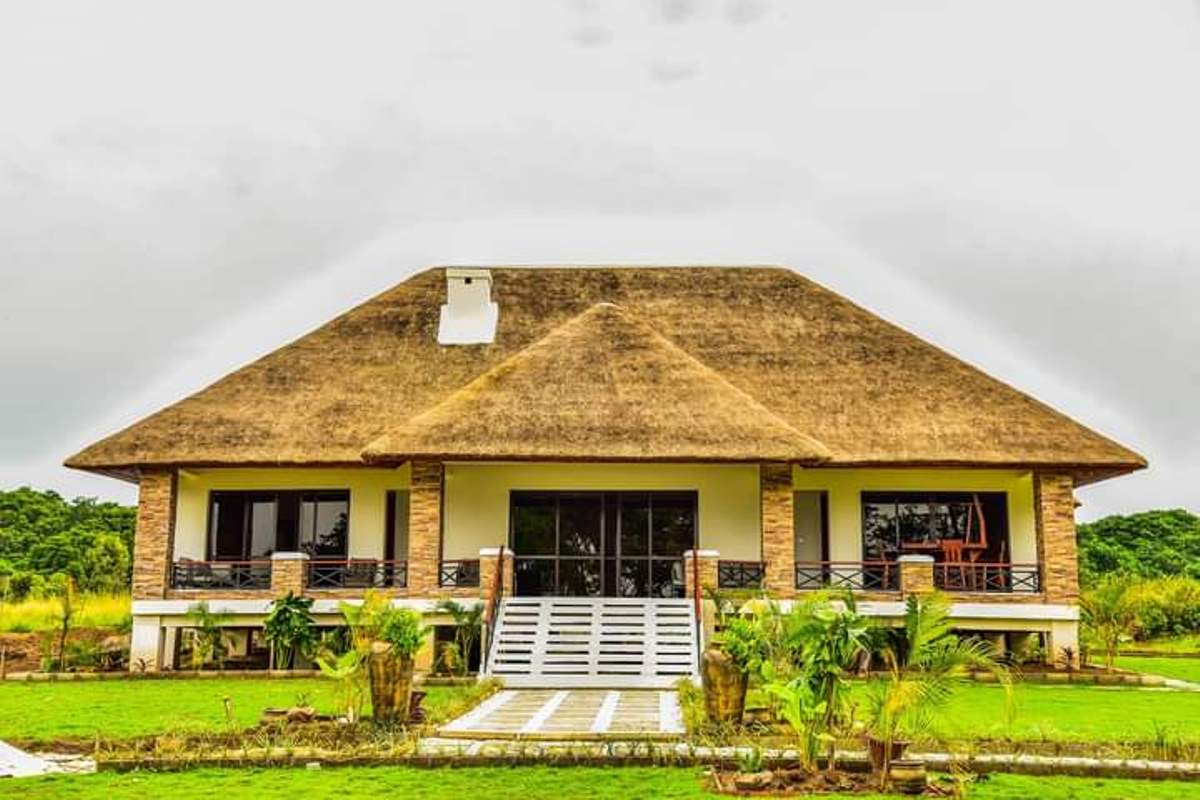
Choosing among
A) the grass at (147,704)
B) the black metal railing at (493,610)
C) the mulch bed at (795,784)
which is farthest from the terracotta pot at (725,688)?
the black metal railing at (493,610)

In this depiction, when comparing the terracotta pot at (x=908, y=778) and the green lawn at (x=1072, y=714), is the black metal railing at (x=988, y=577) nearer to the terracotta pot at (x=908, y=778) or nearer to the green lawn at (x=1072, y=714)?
the green lawn at (x=1072, y=714)

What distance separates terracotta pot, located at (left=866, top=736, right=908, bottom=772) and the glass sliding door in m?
12.0

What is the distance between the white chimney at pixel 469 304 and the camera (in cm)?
2515

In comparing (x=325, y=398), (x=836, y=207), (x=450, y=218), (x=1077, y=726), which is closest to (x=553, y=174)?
(x=450, y=218)

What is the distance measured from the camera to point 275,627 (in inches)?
753

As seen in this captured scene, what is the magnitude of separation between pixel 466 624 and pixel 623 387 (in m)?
4.94

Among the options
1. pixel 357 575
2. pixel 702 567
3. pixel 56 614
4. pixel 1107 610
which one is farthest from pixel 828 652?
pixel 56 614

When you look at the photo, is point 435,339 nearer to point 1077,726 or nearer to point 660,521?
point 660,521

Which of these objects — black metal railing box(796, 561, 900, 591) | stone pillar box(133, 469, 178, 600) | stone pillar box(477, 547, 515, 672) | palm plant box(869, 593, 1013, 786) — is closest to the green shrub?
black metal railing box(796, 561, 900, 591)

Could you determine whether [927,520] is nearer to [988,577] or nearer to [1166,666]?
[988,577]

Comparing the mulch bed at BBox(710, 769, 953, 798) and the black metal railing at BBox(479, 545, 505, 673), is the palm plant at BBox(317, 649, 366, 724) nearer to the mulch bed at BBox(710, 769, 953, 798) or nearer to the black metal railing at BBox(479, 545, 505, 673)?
the mulch bed at BBox(710, 769, 953, 798)

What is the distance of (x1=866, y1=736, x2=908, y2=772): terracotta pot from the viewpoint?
9.55m

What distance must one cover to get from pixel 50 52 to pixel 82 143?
16.9 ft

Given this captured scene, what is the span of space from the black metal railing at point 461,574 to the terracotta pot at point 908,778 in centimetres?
1197
